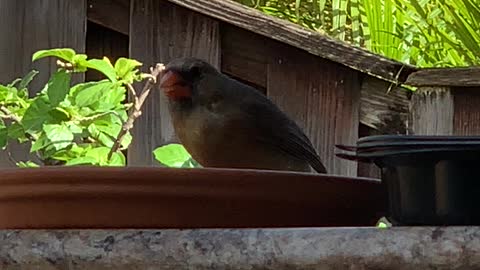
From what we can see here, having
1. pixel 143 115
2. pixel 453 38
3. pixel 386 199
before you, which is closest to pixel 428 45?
pixel 453 38

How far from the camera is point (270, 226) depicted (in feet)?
3.44

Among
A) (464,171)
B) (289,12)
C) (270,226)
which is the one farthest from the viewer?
(289,12)

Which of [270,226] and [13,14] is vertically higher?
[13,14]

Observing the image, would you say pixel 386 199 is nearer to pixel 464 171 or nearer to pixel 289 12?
pixel 464 171

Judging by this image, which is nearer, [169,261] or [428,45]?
[169,261]

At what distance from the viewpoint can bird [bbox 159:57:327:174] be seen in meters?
1.71

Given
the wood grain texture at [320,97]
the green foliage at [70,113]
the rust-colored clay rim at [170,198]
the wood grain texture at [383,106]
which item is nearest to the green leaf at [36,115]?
the green foliage at [70,113]

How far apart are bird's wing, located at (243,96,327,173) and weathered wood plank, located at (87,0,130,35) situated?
0.99 feet

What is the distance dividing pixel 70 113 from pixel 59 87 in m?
0.05

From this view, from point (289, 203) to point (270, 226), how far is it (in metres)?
0.03

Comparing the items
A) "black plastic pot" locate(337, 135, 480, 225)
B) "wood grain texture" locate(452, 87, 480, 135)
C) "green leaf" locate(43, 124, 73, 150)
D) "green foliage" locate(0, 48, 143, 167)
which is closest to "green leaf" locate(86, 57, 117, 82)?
"green foliage" locate(0, 48, 143, 167)

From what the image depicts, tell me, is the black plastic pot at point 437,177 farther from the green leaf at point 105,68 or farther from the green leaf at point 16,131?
the green leaf at point 16,131

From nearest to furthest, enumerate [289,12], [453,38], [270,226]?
1. [270,226]
2. [453,38]
3. [289,12]

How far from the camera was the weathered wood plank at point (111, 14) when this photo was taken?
1.98 meters
